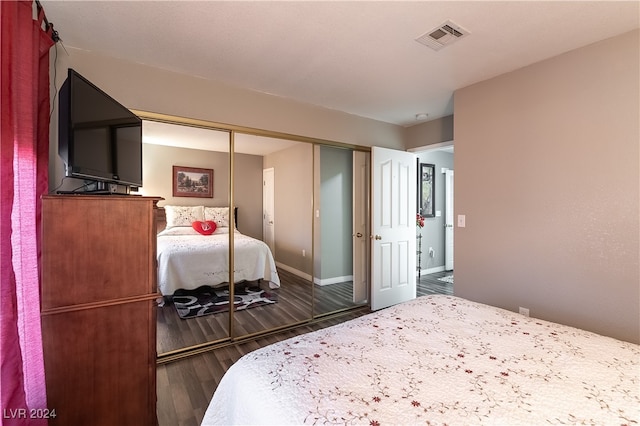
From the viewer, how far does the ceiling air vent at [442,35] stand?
1.80 meters

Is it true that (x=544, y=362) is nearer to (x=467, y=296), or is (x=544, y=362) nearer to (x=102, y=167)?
(x=467, y=296)

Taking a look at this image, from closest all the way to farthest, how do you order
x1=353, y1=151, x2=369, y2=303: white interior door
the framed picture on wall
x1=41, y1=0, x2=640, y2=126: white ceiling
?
x1=41, y1=0, x2=640, y2=126: white ceiling < x1=353, y1=151, x2=369, y2=303: white interior door < the framed picture on wall

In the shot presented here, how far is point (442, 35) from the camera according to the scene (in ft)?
6.18

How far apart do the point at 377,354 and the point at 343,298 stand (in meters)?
2.52

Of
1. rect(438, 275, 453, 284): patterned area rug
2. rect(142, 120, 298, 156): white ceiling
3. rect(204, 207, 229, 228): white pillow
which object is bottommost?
rect(438, 275, 453, 284): patterned area rug

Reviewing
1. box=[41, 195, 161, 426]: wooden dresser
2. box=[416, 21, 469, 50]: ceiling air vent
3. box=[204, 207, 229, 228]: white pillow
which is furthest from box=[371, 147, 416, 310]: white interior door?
box=[41, 195, 161, 426]: wooden dresser

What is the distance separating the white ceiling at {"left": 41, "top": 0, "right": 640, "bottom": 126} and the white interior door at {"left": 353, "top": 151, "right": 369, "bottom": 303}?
1242mm

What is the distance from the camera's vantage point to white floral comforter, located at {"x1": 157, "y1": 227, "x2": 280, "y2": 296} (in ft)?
8.57

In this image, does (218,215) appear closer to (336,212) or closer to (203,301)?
(203,301)

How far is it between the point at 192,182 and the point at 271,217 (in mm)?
890

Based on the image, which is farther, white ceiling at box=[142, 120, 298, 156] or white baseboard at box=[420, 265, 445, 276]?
white baseboard at box=[420, 265, 445, 276]

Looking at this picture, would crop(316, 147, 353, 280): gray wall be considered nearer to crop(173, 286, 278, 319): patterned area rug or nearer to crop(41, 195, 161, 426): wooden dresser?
crop(173, 286, 278, 319): patterned area rug

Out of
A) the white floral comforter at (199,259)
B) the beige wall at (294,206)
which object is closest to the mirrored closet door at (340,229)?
the beige wall at (294,206)

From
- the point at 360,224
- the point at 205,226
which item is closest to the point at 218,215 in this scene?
the point at 205,226
